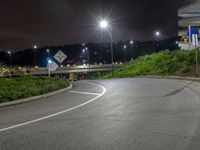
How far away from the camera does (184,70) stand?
3297cm

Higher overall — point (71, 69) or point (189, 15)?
point (189, 15)

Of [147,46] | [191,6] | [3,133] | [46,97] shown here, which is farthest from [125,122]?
[147,46]

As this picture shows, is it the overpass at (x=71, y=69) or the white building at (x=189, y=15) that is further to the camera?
the overpass at (x=71, y=69)

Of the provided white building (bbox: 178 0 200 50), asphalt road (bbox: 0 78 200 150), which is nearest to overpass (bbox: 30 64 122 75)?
white building (bbox: 178 0 200 50)

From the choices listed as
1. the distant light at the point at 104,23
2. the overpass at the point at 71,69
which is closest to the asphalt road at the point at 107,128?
the distant light at the point at 104,23

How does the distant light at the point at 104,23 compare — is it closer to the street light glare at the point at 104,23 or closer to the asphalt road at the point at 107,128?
the street light glare at the point at 104,23

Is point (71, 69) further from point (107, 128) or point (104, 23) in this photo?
point (107, 128)

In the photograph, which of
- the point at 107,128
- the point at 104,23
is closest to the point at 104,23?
the point at 104,23

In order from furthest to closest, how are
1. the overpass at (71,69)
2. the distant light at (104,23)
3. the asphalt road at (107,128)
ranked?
the overpass at (71,69)
the distant light at (104,23)
the asphalt road at (107,128)

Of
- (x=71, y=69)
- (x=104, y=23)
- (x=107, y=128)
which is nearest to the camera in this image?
(x=107, y=128)

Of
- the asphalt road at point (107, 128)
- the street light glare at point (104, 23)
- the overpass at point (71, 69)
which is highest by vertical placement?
the street light glare at point (104, 23)

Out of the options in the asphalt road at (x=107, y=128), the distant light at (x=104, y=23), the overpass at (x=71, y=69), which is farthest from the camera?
the overpass at (x=71, y=69)

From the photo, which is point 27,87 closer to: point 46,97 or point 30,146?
point 46,97

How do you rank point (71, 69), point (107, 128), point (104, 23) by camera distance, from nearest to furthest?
point (107, 128), point (104, 23), point (71, 69)
